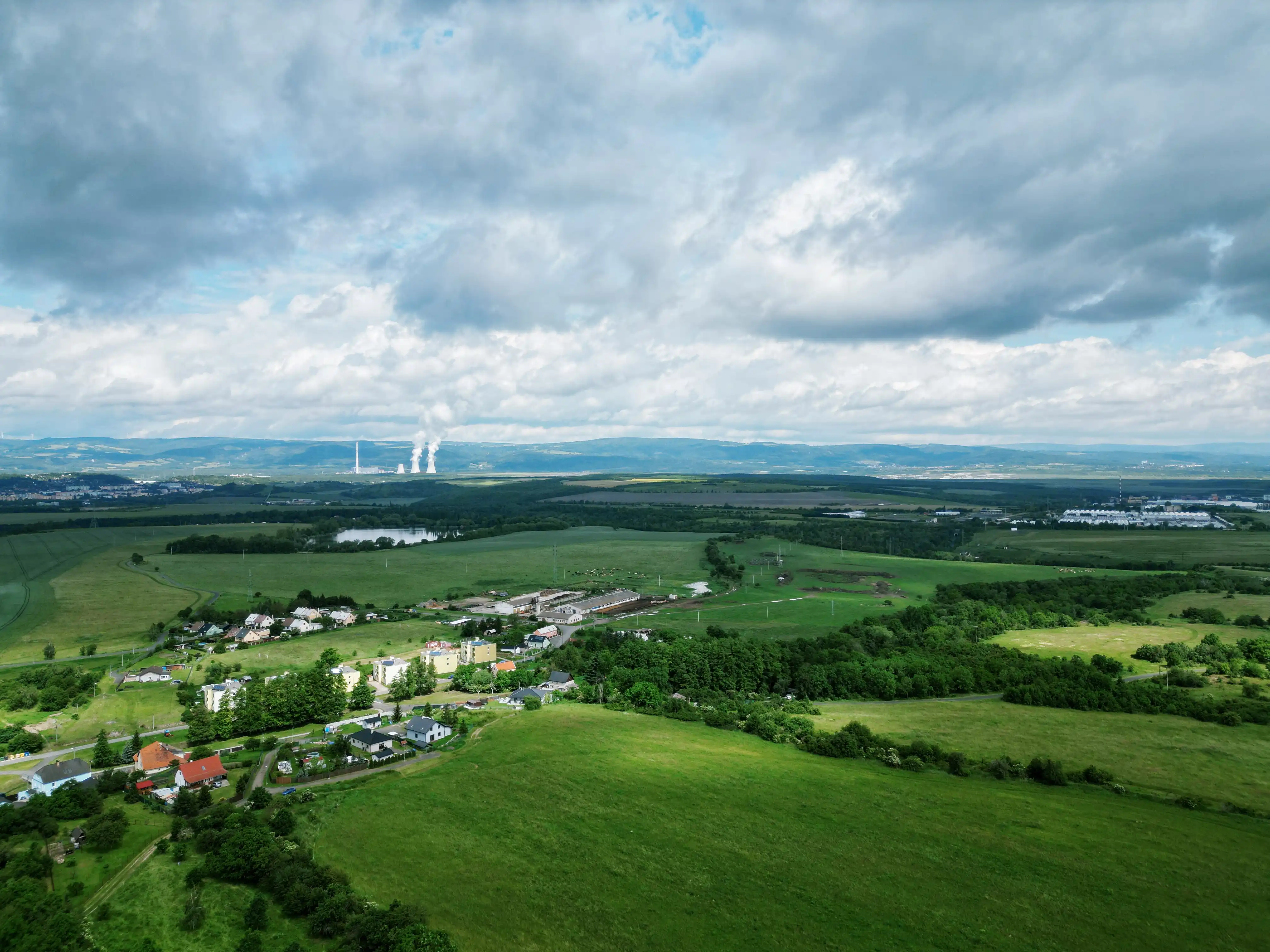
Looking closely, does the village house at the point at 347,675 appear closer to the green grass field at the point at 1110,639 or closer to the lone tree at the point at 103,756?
the lone tree at the point at 103,756

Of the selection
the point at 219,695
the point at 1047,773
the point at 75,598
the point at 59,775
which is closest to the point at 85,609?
the point at 75,598

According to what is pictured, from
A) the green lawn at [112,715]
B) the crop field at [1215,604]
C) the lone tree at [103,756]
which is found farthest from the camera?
the crop field at [1215,604]

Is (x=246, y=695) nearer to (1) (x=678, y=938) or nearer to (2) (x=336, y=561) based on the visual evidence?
(1) (x=678, y=938)

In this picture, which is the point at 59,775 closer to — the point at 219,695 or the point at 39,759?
the point at 39,759

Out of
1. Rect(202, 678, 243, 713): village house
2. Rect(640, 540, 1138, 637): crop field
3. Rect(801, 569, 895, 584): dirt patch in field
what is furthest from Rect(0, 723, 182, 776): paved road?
Rect(801, 569, 895, 584): dirt patch in field

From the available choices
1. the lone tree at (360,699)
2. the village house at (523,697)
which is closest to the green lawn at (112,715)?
the lone tree at (360,699)

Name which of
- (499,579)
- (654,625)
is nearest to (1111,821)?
(654,625)

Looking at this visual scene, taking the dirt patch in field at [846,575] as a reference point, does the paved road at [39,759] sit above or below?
below

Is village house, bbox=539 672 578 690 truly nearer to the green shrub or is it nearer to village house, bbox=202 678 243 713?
village house, bbox=202 678 243 713
